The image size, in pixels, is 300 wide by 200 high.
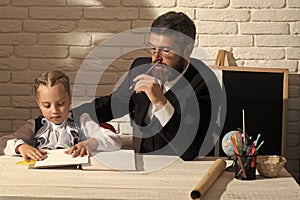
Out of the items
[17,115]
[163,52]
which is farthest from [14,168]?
[17,115]

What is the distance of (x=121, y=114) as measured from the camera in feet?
9.25

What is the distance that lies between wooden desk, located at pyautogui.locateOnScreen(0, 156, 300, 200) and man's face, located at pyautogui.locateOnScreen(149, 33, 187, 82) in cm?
49

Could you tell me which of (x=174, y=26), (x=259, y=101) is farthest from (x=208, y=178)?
(x=259, y=101)

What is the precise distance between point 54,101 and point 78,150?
0.25 m

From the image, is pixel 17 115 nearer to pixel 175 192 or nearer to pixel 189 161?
pixel 189 161

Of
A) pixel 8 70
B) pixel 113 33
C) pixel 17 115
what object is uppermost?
pixel 113 33

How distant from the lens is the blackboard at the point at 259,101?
3189 millimetres

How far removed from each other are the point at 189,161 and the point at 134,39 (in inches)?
46.4

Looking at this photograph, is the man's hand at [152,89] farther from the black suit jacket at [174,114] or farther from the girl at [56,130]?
the girl at [56,130]

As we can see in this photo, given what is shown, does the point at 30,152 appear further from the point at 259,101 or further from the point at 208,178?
the point at 259,101

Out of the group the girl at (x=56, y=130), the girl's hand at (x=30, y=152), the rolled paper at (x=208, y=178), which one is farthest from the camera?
the girl at (x=56, y=130)

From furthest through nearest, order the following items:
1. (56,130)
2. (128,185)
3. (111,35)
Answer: (111,35)
(56,130)
(128,185)

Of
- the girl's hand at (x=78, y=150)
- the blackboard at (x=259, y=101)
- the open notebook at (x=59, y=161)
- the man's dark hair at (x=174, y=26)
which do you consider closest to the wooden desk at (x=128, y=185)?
the open notebook at (x=59, y=161)

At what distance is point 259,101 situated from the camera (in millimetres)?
3203
